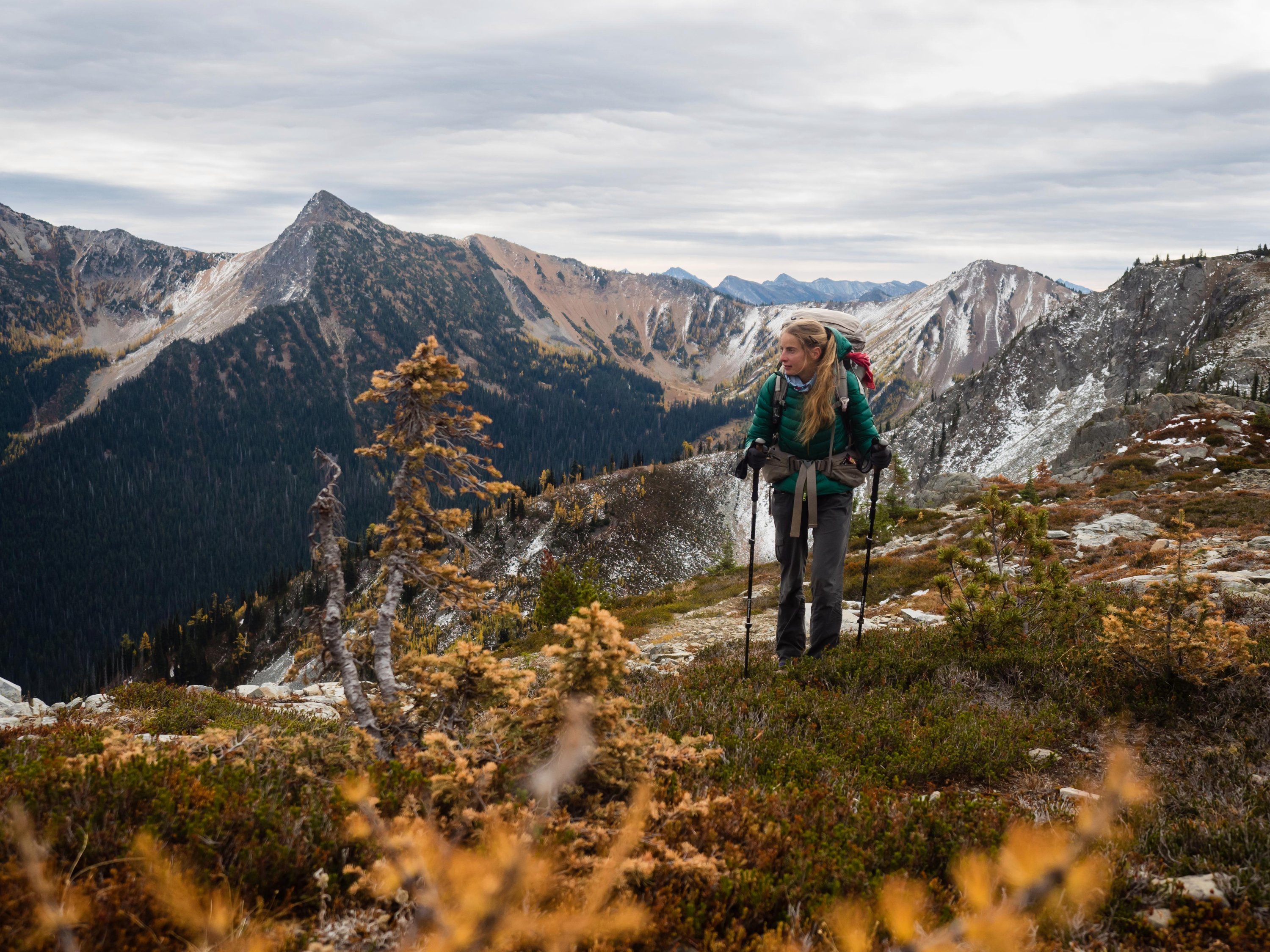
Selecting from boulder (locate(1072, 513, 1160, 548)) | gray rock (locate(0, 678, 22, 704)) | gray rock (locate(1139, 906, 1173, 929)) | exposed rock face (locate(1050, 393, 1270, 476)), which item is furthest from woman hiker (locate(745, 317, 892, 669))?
exposed rock face (locate(1050, 393, 1270, 476))

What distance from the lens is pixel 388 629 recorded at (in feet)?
20.0

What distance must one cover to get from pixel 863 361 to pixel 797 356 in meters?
1.02

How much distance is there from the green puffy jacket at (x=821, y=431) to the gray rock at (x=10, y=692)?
1518 centimetres

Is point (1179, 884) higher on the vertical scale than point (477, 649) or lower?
lower

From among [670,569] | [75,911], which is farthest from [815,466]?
[670,569]

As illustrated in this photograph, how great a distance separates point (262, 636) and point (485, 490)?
15599cm

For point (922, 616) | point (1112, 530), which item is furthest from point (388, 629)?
point (1112, 530)

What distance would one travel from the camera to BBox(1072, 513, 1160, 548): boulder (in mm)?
17859

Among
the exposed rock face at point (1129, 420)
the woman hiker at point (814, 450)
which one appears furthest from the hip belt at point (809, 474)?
the exposed rock face at point (1129, 420)

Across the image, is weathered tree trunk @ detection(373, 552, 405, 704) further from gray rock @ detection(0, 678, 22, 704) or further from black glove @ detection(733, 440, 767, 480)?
gray rock @ detection(0, 678, 22, 704)

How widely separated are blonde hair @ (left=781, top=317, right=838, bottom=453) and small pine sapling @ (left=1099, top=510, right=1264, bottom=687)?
3443 mm

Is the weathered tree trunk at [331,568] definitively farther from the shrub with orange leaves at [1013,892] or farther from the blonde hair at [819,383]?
the blonde hair at [819,383]

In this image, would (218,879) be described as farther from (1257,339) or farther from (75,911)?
(1257,339)

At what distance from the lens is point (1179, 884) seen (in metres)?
3.13
